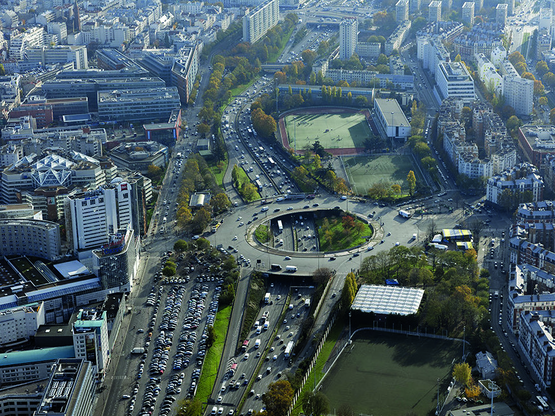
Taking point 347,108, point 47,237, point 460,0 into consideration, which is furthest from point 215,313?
point 460,0

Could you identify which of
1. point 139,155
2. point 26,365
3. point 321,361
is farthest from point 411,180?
point 26,365

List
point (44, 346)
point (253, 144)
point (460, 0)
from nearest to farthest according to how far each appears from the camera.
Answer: point (44, 346) < point (253, 144) < point (460, 0)

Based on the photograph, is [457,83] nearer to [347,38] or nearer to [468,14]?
[347,38]

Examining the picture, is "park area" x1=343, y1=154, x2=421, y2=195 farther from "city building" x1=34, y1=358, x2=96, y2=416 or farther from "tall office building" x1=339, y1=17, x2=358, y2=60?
"city building" x1=34, y1=358, x2=96, y2=416

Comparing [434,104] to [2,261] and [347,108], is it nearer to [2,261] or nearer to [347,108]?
[347,108]

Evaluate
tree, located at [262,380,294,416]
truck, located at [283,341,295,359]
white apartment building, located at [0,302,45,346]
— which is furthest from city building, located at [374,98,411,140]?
tree, located at [262,380,294,416]

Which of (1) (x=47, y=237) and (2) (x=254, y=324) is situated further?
(1) (x=47, y=237)
